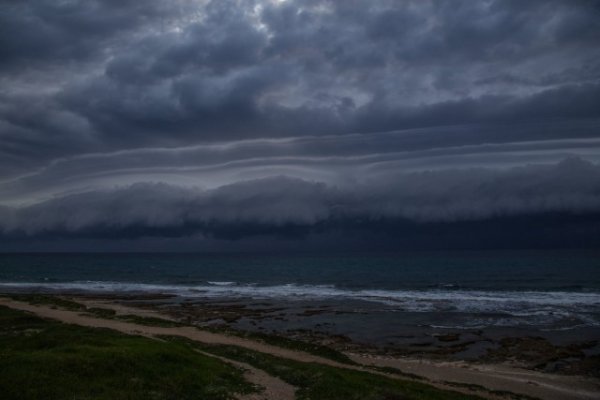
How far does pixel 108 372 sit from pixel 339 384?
8.05 metres

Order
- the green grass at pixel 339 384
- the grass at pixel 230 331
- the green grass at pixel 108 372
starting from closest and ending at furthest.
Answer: the green grass at pixel 108 372, the green grass at pixel 339 384, the grass at pixel 230 331

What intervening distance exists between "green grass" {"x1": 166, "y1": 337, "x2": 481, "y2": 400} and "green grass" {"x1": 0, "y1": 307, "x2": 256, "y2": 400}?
6.75 ft

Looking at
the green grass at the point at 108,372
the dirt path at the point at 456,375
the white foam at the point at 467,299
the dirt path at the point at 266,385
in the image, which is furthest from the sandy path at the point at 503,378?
the white foam at the point at 467,299

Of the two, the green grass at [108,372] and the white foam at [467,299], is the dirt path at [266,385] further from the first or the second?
the white foam at [467,299]

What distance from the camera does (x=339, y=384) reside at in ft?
54.7

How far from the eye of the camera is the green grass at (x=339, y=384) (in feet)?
51.3

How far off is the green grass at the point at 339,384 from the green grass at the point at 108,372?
2056mm

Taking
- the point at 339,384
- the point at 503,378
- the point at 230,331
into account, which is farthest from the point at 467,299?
the point at 339,384

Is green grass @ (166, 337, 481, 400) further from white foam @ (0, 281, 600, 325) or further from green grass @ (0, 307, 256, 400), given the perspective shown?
white foam @ (0, 281, 600, 325)

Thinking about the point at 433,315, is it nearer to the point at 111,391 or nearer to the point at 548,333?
the point at 548,333

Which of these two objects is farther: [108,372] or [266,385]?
[266,385]

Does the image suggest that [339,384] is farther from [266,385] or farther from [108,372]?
[108,372]

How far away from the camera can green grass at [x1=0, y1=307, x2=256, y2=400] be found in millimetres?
13070

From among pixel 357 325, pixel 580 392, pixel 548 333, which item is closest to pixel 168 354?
pixel 580 392
